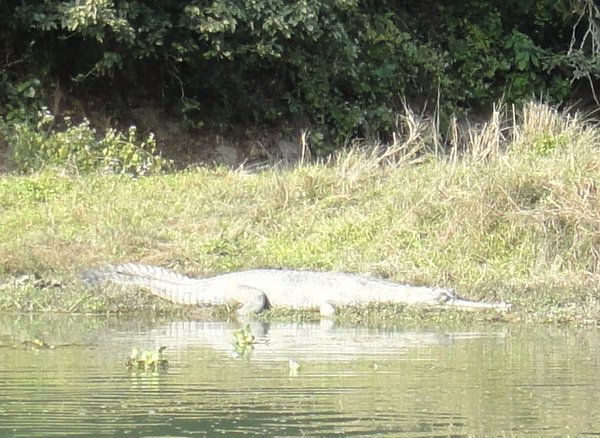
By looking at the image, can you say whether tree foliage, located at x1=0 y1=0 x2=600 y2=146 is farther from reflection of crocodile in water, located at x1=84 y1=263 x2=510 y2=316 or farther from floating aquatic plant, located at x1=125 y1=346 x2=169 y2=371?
floating aquatic plant, located at x1=125 y1=346 x2=169 y2=371

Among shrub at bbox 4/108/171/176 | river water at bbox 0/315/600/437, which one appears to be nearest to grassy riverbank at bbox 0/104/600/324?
river water at bbox 0/315/600/437

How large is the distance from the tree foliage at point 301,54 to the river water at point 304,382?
688cm

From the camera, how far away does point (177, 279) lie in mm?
10516

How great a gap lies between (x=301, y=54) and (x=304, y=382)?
426 inches

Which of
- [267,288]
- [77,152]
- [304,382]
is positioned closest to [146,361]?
[304,382]

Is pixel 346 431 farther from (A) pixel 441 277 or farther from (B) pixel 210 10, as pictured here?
(B) pixel 210 10

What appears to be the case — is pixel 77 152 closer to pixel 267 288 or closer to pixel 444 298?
pixel 267 288

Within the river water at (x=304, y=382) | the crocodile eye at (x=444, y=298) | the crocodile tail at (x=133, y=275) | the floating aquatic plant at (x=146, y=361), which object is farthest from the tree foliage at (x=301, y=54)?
the floating aquatic plant at (x=146, y=361)

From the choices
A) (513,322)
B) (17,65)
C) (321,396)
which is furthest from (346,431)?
(17,65)

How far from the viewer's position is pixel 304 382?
6.84 m

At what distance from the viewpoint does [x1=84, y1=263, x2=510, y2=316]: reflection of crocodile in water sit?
1015 centimetres

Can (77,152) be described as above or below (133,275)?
above

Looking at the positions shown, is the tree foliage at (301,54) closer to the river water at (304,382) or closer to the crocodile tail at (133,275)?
the crocodile tail at (133,275)

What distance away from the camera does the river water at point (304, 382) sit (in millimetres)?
5793
